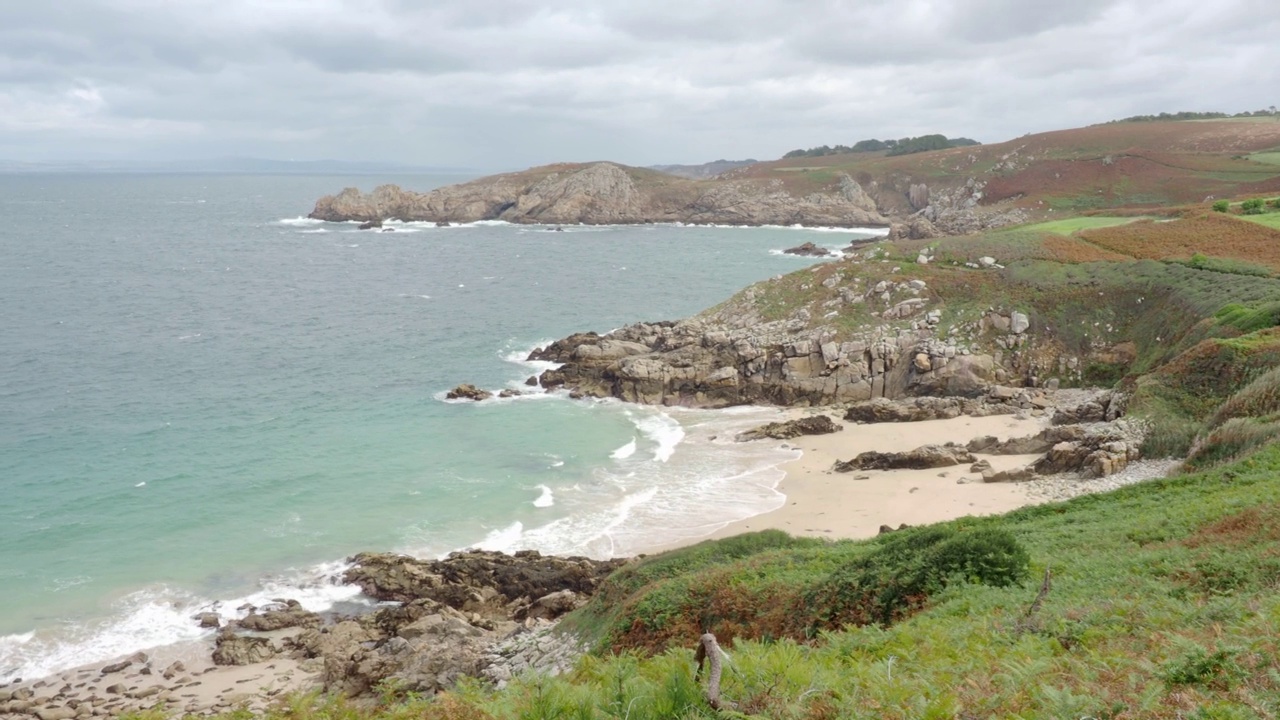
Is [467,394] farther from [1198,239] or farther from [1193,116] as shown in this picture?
[1193,116]

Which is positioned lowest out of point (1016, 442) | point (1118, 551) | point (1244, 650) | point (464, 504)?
point (464, 504)

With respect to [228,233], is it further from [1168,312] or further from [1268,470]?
[1268,470]

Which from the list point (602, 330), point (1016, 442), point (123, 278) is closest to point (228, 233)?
point (123, 278)

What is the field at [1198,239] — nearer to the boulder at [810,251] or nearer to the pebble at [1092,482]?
the pebble at [1092,482]

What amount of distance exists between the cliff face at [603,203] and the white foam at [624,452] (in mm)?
100984

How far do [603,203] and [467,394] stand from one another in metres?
101

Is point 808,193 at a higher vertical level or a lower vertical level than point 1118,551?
higher

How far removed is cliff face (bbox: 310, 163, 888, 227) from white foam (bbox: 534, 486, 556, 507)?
349 feet

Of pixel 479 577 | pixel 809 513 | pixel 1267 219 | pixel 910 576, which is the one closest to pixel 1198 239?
pixel 1267 219

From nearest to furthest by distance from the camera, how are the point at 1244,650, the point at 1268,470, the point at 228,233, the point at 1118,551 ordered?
the point at 1244,650 → the point at 1118,551 → the point at 1268,470 → the point at 228,233

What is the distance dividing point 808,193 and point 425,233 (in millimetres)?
61628

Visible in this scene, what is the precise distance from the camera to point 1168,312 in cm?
3756

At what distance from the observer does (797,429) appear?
3566 centimetres

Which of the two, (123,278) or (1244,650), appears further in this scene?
(123,278)
